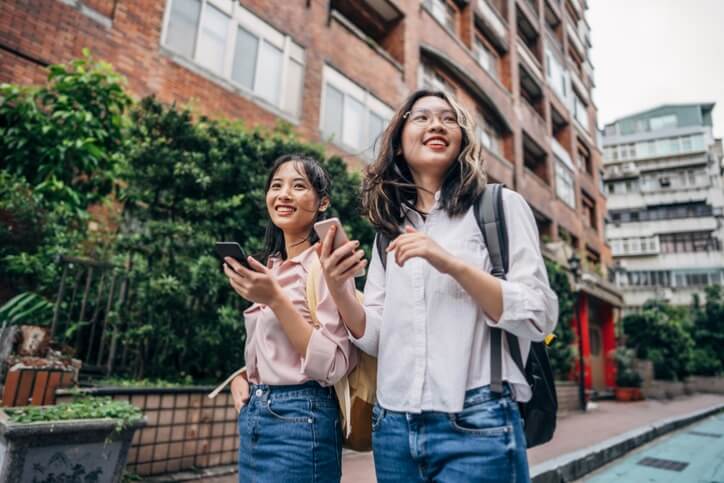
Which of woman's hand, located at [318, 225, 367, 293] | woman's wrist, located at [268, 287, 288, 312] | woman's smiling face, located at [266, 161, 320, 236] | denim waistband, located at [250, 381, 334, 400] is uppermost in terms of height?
woman's smiling face, located at [266, 161, 320, 236]

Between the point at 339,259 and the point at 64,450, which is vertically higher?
the point at 339,259

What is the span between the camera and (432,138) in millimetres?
1639

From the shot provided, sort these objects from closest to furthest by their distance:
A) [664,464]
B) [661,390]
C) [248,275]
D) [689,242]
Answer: [248,275]
[664,464]
[661,390]
[689,242]

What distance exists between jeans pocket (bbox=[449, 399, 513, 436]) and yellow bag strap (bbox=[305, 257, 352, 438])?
50cm

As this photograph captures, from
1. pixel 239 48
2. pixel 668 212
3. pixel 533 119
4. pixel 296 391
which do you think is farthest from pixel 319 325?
→ pixel 668 212

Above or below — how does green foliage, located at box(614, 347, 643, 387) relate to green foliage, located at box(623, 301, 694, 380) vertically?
below

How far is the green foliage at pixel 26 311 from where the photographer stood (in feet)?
12.9

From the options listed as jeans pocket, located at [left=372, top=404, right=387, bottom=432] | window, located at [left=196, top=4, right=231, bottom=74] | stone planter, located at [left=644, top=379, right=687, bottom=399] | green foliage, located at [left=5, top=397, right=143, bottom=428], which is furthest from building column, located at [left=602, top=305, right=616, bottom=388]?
jeans pocket, located at [left=372, top=404, right=387, bottom=432]

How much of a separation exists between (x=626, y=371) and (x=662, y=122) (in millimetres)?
37449

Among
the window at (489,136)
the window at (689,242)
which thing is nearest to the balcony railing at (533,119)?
the window at (489,136)

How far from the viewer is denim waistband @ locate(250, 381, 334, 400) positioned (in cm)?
164

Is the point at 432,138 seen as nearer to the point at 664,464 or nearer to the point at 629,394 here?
the point at 664,464

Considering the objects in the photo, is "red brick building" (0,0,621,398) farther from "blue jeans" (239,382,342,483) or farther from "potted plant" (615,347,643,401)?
"blue jeans" (239,382,342,483)

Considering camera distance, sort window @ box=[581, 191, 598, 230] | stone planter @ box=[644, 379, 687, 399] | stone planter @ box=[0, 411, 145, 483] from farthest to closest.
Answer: window @ box=[581, 191, 598, 230]
stone planter @ box=[644, 379, 687, 399]
stone planter @ box=[0, 411, 145, 483]
